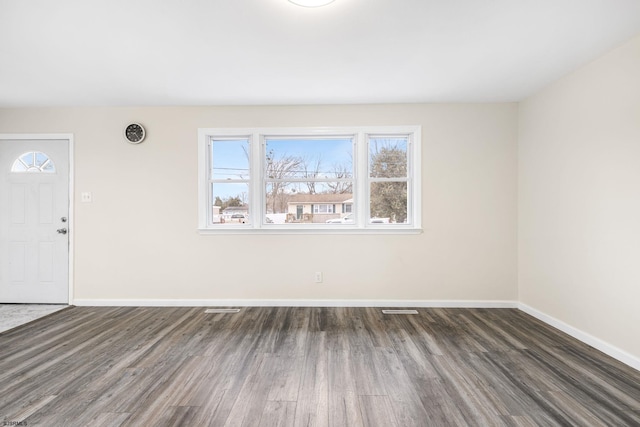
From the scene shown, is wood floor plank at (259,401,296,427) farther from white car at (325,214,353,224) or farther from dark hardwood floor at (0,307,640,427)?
white car at (325,214,353,224)

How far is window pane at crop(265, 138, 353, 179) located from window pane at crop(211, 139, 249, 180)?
302mm

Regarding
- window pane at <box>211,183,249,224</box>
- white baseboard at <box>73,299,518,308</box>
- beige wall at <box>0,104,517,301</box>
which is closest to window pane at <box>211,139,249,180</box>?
window pane at <box>211,183,249,224</box>

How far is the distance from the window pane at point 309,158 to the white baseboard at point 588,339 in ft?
8.71

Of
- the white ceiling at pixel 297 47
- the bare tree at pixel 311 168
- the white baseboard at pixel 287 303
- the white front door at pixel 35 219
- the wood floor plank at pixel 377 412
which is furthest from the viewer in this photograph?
the bare tree at pixel 311 168

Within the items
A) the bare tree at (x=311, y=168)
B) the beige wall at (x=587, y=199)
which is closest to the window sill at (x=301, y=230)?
the bare tree at (x=311, y=168)

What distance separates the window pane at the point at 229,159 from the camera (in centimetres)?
388

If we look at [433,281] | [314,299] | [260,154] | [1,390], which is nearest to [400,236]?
[433,281]

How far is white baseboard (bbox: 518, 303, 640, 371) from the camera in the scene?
230 cm

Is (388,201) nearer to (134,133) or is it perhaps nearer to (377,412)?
(377,412)

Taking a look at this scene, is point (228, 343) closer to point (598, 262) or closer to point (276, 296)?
point (276, 296)

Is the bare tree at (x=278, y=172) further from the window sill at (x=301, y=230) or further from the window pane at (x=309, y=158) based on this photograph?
the window sill at (x=301, y=230)

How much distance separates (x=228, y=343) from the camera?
269 cm

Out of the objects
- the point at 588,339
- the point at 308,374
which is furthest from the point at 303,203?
the point at 588,339

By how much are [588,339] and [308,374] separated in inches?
100
